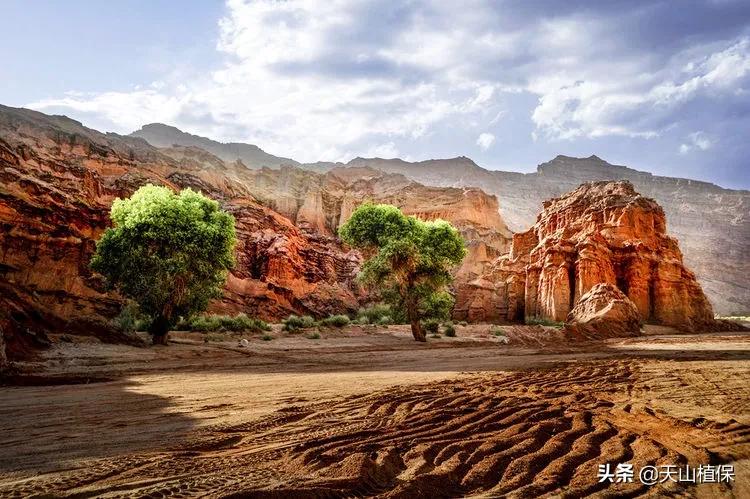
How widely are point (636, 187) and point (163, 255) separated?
189777 millimetres

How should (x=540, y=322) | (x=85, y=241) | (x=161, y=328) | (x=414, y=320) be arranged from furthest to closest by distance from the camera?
(x=540, y=322) < (x=85, y=241) < (x=414, y=320) < (x=161, y=328)

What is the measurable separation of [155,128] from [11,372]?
574 feet

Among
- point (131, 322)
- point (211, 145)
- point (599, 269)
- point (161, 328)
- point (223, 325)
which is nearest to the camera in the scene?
point (161, 328)

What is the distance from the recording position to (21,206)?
2998 centimetres

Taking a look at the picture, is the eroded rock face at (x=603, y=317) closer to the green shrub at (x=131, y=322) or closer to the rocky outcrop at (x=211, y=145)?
the green shrub at (x=131, y=322)

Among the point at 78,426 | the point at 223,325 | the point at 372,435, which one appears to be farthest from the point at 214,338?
the point at 372,435

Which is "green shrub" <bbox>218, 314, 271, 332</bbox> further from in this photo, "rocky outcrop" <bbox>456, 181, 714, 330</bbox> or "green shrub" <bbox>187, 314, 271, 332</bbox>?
"rocky outcrop" <bbox>456, 181, 714, 330</bbox>

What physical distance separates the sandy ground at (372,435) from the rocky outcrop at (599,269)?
111ft

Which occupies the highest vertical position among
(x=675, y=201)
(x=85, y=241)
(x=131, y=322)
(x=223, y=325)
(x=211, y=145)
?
(x=211, y=145)

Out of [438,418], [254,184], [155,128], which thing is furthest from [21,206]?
[155,128]

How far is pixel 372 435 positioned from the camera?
4.24m

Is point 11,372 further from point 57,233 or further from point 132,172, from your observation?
point 132,172

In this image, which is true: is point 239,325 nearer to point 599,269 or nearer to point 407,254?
point 407,254

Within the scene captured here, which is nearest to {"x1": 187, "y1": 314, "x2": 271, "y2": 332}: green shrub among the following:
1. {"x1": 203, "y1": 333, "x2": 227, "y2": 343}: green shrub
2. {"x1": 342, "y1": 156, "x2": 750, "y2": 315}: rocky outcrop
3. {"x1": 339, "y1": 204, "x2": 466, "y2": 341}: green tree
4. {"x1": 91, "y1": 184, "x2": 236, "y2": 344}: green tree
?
{"x1": 203, "y1": 333, "x2": 227, "y2": 343}: green shrub
